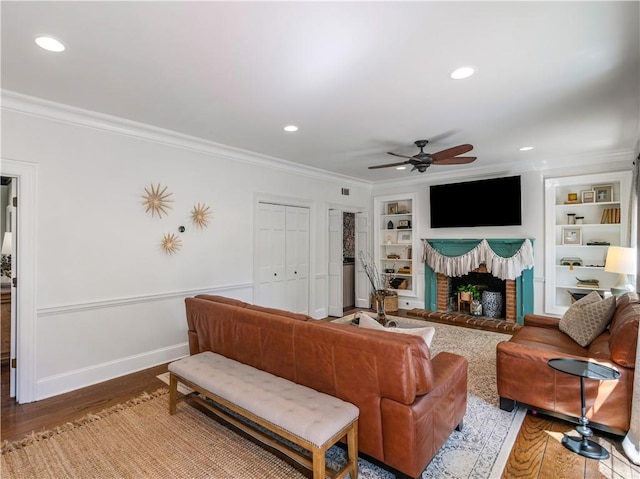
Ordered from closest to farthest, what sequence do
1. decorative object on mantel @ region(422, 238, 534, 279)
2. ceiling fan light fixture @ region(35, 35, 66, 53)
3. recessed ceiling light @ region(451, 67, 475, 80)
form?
ceiling fan light fixture @ region(35, 35, 66, 53) < recessed ceiling light @ region(451, 67, 475, 80) < decorative object on mantel @ region(422, 238, 534, 279)

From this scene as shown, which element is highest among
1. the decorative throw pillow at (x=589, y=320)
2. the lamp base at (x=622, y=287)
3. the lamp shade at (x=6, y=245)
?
Answer: the lamp shade at (x=6, y=245)

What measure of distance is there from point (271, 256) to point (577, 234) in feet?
15.7

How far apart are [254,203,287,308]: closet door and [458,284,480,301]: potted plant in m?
3.23

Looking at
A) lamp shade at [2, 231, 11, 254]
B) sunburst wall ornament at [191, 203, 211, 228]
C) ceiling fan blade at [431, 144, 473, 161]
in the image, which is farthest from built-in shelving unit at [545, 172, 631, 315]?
lamp shade at [2, 231, 11, 254]

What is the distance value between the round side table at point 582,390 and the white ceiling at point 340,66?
2103mm

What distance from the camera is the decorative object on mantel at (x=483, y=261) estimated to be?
17.4 ft

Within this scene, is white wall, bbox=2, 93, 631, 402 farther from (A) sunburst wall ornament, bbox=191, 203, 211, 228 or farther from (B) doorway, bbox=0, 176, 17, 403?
(B) doorway, bbox=0, 176, 17, 403

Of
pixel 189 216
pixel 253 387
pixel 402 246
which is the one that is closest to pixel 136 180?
pixel 189 216

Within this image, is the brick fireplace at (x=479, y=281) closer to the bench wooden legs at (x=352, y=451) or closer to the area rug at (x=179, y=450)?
the area rug at (x=179, y=450)

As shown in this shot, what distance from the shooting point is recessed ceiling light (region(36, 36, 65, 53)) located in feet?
6.64

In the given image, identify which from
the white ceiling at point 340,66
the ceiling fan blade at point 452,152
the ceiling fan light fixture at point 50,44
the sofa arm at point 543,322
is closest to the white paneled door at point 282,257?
the white ceiling at point 340,66

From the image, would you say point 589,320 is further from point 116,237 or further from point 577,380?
point 116,237

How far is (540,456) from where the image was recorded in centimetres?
217

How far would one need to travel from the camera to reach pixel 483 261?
18.7ft
